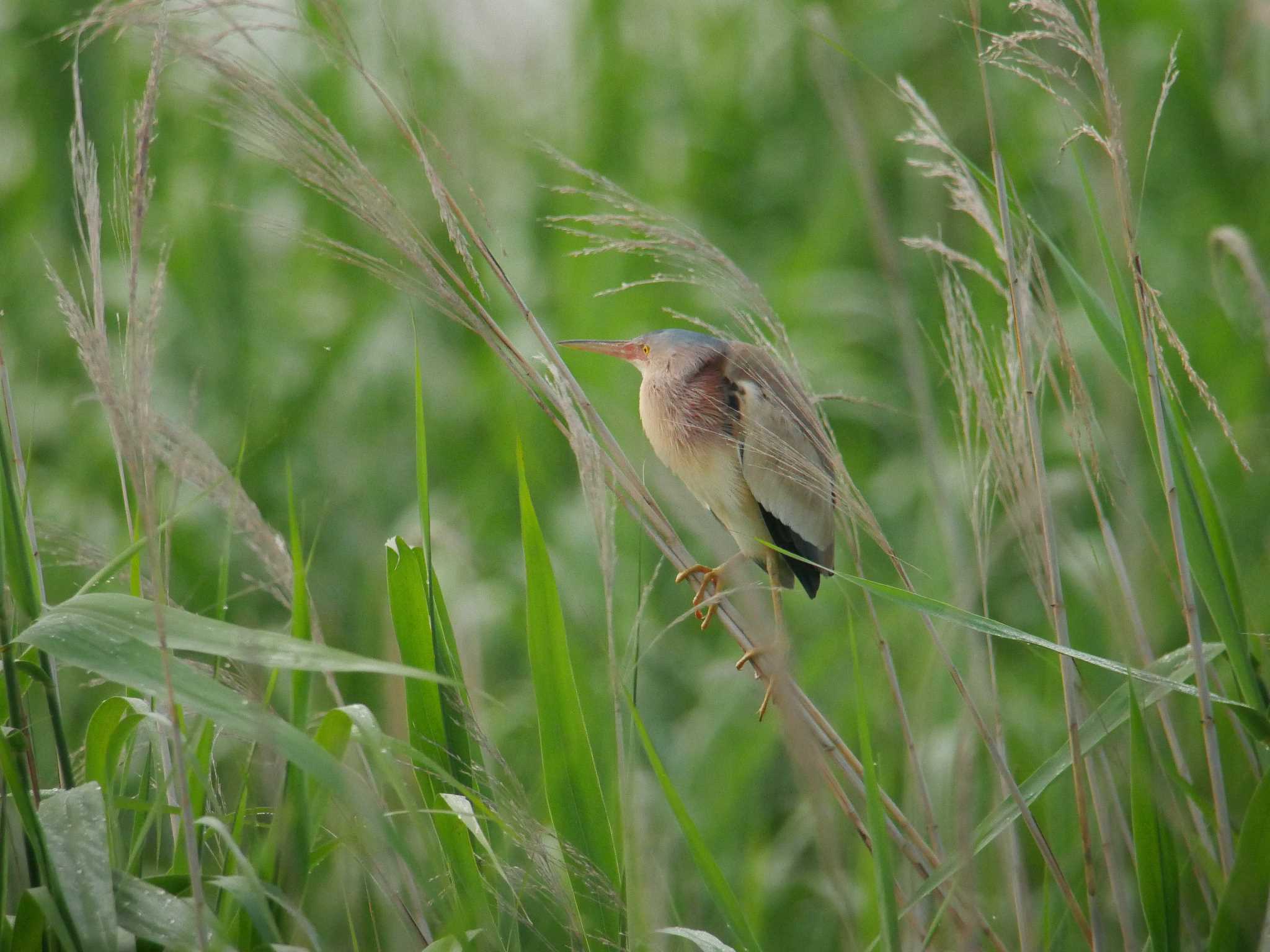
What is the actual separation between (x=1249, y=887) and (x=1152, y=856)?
0.29 ft

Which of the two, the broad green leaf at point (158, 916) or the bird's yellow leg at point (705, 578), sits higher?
the bird's yellow leg at point (705, 578)

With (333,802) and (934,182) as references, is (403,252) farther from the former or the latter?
(934,182)

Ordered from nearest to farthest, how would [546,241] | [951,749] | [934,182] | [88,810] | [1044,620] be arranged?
[88,810]
[951,749]
[1044,620]
[934,182]
[546,241]

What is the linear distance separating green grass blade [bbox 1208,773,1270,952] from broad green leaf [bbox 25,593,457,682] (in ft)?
2.50

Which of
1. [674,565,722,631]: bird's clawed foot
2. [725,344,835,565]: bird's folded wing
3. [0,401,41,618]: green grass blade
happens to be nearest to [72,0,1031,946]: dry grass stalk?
[674,565,722,631]: bird's clawed foot

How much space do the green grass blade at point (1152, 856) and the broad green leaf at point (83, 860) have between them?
3.08ft

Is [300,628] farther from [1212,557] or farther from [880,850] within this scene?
[1212,557]

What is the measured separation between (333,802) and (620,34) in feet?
9.52

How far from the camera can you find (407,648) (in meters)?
1.14

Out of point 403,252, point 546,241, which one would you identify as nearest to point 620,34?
point 546,241

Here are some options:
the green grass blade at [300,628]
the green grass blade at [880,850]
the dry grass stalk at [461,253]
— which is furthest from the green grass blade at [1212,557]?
the green grass blade at [300,628]

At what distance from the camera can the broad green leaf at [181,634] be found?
92 centimetres

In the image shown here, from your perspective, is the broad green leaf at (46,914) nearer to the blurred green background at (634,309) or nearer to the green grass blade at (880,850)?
the green grass blade at (880,850)

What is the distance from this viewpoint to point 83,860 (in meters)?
0.94
